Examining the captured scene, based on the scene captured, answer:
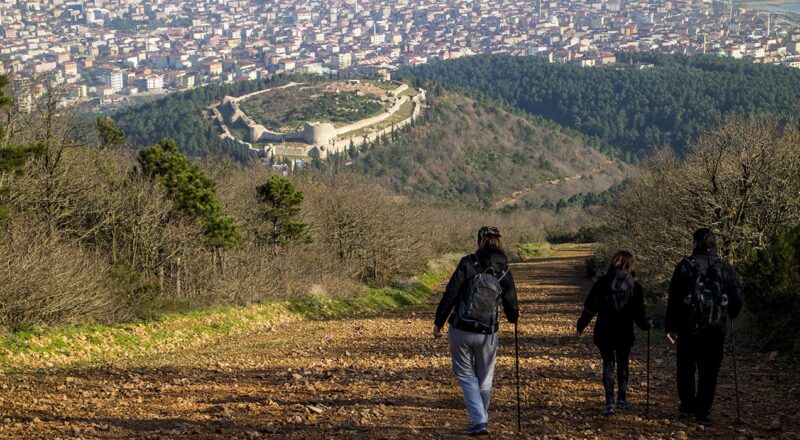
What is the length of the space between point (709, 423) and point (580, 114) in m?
174

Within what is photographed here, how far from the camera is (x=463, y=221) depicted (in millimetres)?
78625

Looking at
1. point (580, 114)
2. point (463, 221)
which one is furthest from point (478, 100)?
point (463, 221)

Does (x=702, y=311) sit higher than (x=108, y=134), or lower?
higher

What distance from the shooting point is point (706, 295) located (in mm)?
9070

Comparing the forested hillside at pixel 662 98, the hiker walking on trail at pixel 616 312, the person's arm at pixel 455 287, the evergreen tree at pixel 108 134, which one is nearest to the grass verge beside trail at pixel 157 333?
the person's arm at pixel 455 287

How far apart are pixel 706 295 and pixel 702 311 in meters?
0.17

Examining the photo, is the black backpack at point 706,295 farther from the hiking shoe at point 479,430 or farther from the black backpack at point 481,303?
the hiking shoe at point 479,430

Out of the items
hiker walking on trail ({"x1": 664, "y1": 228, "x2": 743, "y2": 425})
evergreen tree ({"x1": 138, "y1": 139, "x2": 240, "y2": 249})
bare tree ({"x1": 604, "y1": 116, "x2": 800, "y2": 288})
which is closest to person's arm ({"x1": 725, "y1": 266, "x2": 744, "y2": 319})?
hiker walking on trail ({"x1": 664, "y1": 228, "x2": 743, "y2": 425})

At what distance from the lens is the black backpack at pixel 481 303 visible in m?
8.45

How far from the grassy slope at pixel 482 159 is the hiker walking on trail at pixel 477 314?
114 m

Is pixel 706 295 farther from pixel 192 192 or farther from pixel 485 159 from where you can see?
pixel 485 159

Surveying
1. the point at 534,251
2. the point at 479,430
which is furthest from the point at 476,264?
the point at 534,251

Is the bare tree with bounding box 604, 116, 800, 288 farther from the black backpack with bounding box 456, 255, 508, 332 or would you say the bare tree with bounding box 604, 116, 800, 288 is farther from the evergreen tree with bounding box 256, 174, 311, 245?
the black backpack with bounding box 456, 255, 508, 332

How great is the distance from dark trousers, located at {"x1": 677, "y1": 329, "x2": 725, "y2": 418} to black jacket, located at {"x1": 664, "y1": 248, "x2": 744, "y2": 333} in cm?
12
